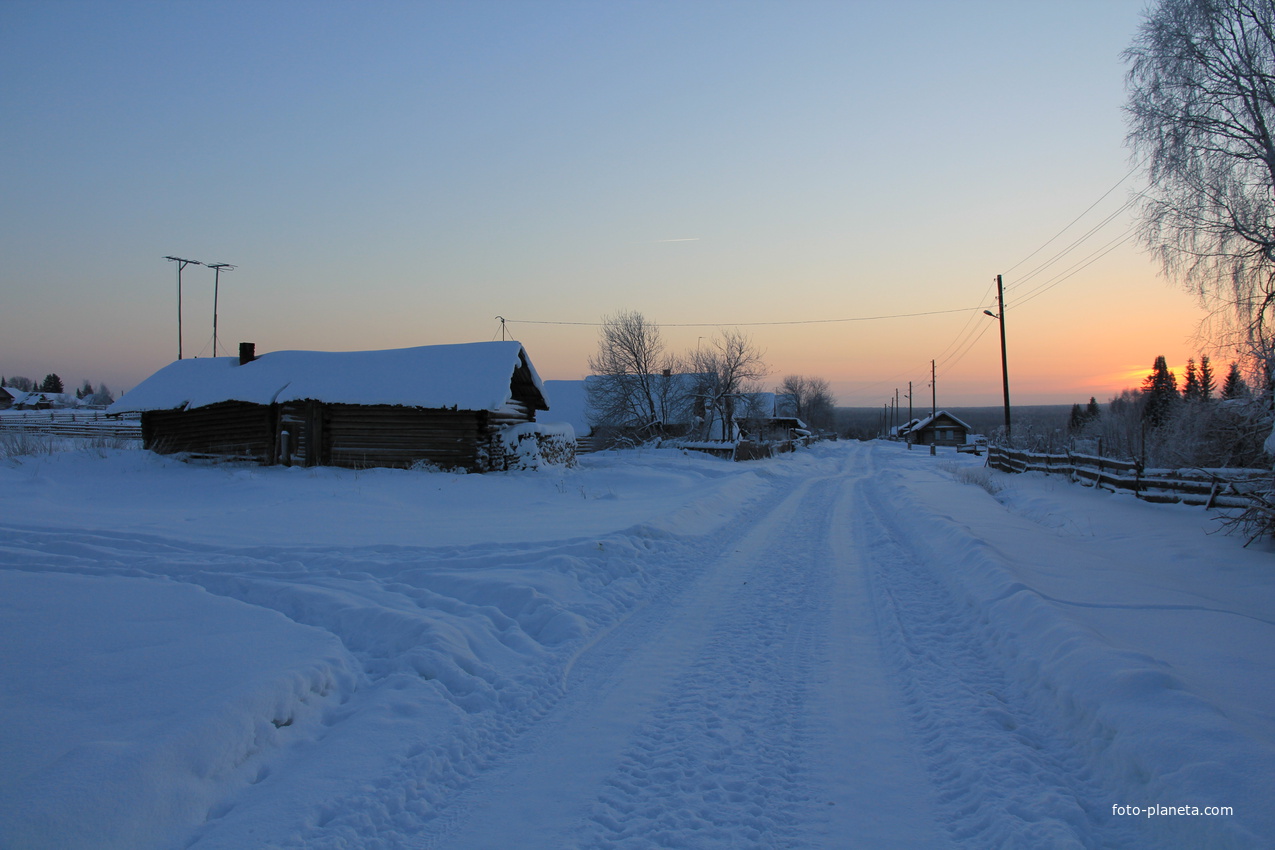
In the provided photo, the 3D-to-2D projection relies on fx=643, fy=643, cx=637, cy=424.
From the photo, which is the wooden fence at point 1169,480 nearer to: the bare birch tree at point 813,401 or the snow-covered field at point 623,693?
the snow-covered field at point 623,693

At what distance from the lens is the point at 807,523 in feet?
44.0

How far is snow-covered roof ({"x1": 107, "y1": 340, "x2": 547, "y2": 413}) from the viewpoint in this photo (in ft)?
68.0

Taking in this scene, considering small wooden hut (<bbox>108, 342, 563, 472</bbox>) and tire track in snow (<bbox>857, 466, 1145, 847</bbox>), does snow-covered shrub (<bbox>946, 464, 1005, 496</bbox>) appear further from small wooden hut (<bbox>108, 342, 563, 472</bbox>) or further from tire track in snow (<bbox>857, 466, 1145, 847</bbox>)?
tire track in snow (<bbox>857, 466, 1145, 847</bbox>)

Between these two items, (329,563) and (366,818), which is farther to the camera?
(329,563)

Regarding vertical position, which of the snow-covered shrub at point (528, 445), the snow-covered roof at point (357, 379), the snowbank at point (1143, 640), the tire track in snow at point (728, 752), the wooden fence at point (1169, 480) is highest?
the snow-covered roof at point (357, 379)

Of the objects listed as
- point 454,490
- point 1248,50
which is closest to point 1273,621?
point 1248,50

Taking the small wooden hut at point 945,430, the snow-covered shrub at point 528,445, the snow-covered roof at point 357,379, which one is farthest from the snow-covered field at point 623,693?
the small wooden hut at point 945,430

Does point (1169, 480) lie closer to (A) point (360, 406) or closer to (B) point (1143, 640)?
(B) point (1143, 640)

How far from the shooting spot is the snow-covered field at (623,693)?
3.29 m

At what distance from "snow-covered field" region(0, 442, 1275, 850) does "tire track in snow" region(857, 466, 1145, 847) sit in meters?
0.02

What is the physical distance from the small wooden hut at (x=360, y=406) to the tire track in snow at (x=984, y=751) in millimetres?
16200

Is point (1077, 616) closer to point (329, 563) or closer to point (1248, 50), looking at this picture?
point (329, 563)

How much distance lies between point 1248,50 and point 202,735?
69.6ft

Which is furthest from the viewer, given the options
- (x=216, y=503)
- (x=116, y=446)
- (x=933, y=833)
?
(x=116, y=446)
